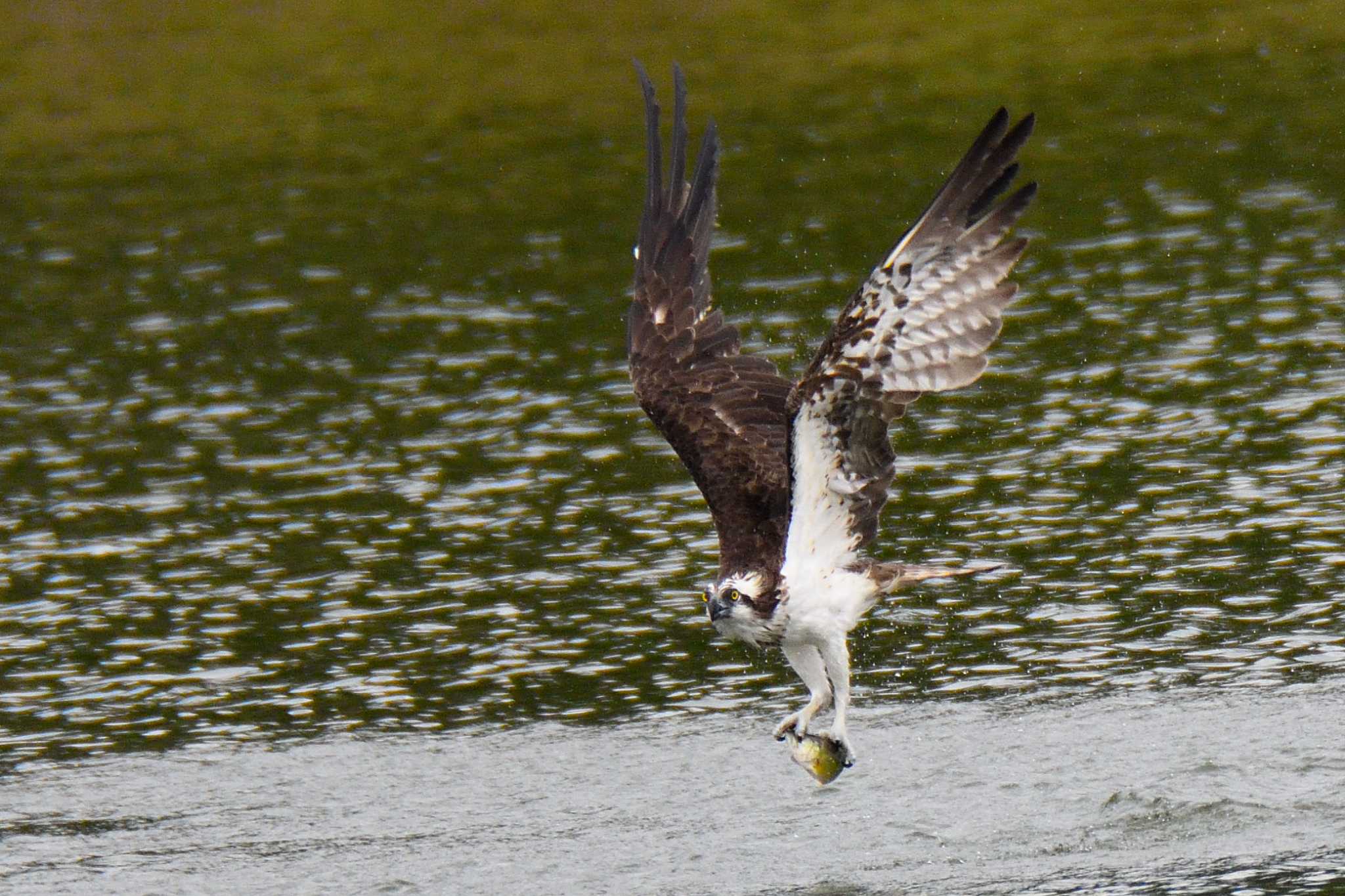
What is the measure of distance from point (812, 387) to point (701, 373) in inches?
78.1

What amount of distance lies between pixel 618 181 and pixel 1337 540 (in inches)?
389

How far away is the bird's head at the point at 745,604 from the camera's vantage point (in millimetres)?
8477

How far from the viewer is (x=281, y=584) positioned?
41.7 feet

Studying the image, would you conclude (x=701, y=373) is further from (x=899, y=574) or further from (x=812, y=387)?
(x=812, y=387)

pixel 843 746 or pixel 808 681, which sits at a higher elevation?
pixel 808 681

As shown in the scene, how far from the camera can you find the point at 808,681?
894 centimetres

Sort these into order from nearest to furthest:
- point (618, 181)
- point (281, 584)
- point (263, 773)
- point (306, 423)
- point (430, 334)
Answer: point (263, 773) < point (281, 584) < point (306, 423) < point (430, 334) < point (618, 181)

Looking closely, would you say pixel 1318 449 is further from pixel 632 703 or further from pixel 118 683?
pixel 118 683

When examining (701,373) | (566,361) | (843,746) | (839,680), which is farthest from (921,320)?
(566,361)

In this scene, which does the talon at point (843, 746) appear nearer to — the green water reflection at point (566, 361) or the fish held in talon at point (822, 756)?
the fish held in talon at point (822, 756)

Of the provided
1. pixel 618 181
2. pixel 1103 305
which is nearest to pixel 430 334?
pixel 618 181

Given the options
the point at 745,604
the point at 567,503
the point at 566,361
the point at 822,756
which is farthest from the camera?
the point at 566,361

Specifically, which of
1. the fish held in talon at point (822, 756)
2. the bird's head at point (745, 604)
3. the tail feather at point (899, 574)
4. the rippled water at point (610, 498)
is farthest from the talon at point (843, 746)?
the tail feather at point (899, 574)

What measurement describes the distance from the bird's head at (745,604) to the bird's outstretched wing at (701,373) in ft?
0.59
